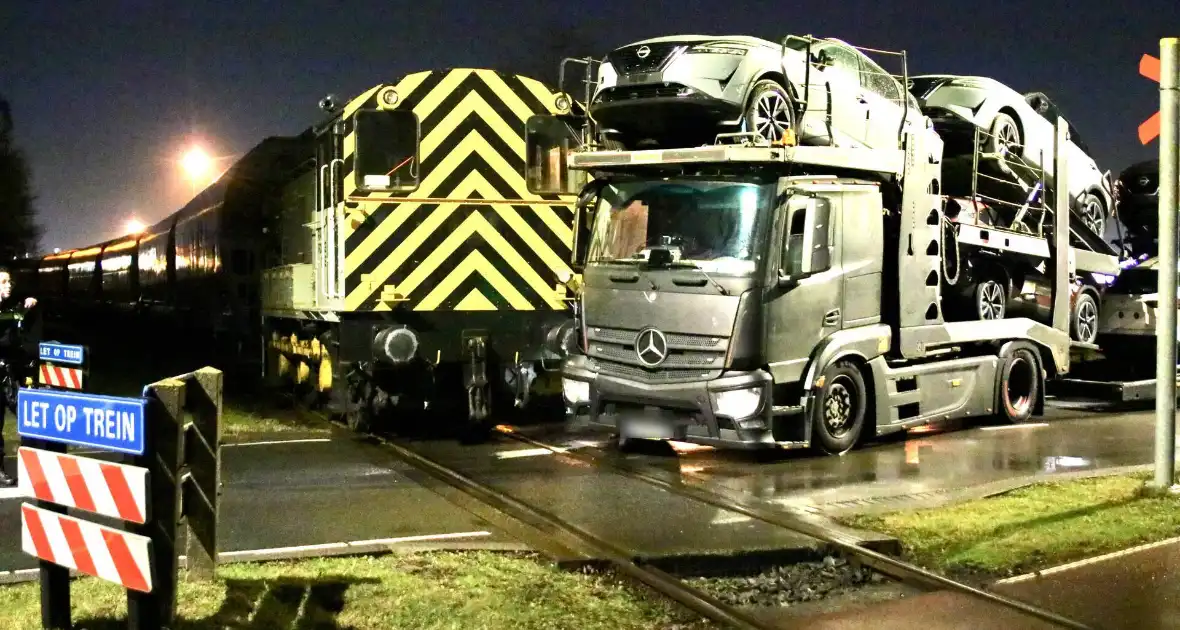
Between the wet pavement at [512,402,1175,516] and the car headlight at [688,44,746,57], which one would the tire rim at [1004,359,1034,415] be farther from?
the car headlight at [688,44,746,57]

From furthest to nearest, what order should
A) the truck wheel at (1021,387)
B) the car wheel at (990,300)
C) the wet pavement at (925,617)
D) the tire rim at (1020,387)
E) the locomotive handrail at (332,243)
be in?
the tire rim at (1020,387) → the truck wheel at (1021,387) → the car wheel at (990,300) → the locomotive handrail at (332,243) → the wet pavement at (925,617)

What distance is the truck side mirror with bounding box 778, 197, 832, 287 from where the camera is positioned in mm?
9508

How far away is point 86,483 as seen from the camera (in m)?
4.73

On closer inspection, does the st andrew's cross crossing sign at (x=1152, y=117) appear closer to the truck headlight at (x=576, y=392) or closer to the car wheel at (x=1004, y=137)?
the car wheel at (x=1004, y=137)

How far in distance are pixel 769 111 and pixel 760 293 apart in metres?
1.69

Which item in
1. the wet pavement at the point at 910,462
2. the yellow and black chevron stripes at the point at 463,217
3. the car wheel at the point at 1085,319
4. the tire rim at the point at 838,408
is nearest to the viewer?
the wet pavement at the point at 910,462

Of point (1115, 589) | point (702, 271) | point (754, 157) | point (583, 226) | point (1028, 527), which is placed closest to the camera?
point (1115, 589)

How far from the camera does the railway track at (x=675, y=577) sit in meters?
5.78

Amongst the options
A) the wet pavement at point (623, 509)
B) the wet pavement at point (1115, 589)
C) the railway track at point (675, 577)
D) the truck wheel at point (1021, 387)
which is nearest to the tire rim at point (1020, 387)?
the truck wheel at point (1021, 387)

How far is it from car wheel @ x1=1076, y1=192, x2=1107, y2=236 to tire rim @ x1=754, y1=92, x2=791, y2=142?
18.2ft

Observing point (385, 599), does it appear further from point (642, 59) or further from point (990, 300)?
point (990, 300)

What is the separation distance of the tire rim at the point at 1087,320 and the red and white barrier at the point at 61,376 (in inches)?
445

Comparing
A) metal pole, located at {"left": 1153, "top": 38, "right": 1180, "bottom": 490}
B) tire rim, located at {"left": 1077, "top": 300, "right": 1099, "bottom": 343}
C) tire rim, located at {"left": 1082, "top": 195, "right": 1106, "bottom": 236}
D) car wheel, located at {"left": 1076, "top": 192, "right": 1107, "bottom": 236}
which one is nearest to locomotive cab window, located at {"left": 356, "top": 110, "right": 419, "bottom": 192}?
metal pole, located at {"left": 1153, "top": 38, "right": 1180, "bottom": 490}

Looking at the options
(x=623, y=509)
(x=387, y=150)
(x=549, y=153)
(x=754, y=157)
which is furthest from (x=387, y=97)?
(x=623, y=509)
